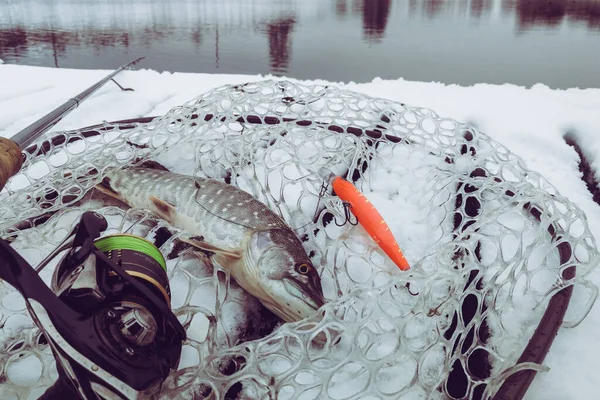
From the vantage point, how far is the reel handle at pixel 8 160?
52.2 inches

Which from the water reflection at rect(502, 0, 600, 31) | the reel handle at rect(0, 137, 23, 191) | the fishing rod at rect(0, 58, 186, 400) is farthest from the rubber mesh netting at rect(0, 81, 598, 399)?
the water reflection at rect(502, 0, 600, 31)

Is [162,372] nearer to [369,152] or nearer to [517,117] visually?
[369,152]

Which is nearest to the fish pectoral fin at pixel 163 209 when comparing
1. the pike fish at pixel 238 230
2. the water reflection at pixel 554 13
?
the pike fish at pixel 238 230

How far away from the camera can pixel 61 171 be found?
221 cm

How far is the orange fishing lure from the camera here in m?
1.92

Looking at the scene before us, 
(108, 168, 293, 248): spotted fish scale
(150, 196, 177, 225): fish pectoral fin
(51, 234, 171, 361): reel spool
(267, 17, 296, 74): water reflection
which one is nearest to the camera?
(51, 234, 171, 361): reel spool

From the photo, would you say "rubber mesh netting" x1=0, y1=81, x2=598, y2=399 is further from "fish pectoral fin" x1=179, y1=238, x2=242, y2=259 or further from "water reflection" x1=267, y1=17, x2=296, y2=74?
"water reflection" x1=267, y1=17, x2=296, y2=74

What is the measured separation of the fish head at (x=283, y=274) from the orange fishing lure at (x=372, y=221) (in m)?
0.34

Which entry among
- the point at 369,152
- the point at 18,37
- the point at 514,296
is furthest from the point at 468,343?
the point at 18,37

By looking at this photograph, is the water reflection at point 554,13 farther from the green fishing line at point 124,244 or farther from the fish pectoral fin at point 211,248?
the green fishing line at point 124,244

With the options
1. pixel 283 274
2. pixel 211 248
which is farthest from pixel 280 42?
pixel 283 274

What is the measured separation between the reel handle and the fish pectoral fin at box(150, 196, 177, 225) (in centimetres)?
78

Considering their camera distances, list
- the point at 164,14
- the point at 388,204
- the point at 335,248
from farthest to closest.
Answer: the point at 164,14 → the point at 388,204 → the point at 335,248

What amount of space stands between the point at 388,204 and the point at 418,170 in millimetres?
385
